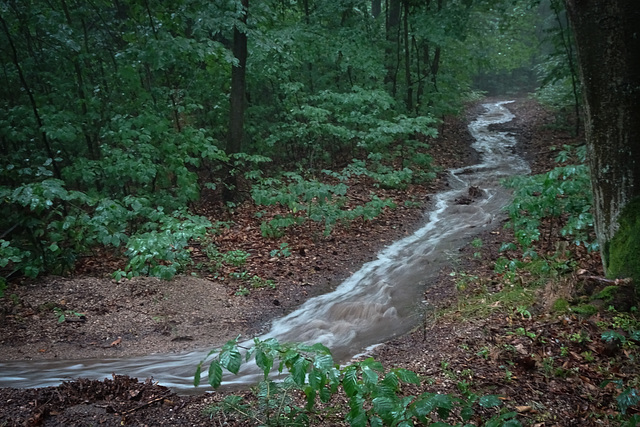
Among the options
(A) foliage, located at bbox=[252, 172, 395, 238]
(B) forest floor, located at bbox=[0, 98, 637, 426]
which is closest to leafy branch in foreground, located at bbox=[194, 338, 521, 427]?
(B) forest floor, located at bbox=[0, 98, 637, 426]

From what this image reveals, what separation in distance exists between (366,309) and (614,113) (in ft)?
12.2

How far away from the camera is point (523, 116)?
21375mm

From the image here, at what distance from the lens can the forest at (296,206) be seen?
307 cm

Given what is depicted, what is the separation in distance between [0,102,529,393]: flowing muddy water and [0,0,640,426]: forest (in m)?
0.33

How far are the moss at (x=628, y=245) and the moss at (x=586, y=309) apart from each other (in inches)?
14.5

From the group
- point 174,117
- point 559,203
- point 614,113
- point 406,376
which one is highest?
point 174,117

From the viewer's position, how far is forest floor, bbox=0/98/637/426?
3.09 m

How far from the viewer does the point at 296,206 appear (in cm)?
884

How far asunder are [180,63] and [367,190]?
5.32 m

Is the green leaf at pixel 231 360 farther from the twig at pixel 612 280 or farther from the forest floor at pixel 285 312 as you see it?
the twig at pixel 612 280

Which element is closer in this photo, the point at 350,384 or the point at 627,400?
the point at 350,384

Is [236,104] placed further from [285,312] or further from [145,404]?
[145,404]

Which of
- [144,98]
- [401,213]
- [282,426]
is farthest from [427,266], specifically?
[144,98]

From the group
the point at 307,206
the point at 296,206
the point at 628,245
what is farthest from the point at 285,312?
the point at 628,245
